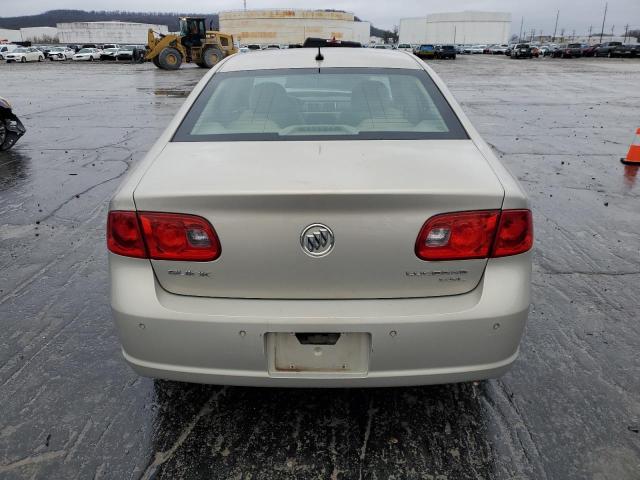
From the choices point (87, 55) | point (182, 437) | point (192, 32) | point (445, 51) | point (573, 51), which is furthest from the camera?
point (573, 51)

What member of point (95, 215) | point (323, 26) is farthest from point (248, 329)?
point (323, 26)

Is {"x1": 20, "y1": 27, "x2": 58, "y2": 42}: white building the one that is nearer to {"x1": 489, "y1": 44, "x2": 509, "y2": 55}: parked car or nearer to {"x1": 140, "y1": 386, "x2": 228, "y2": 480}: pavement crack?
{"x1": 489, "y1": 44, "x2": 509, "y2": 55}: parked car

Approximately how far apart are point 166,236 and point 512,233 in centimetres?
134

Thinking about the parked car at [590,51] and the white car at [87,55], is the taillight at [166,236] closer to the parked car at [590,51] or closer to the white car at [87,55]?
the white car at [87,55]

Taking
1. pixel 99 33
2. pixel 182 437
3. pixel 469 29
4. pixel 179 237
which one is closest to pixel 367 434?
pixel 182 437

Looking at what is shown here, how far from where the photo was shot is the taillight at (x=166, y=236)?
1976 mm

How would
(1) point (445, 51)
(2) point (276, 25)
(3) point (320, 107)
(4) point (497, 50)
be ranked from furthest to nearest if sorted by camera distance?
(2) point (276, 25) < (4) point (497, 50) < (1) point (445, 51) < (3) point (320, 107)

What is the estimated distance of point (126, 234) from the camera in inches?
81.8

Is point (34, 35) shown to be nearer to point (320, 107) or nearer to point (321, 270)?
point (320, 107)

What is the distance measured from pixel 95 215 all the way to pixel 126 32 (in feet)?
406

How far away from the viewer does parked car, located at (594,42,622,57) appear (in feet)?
170

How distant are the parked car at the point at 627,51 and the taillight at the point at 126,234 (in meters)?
59.2

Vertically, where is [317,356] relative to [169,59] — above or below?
below

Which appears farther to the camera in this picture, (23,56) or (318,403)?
(23,56)
